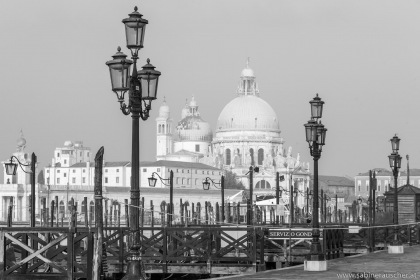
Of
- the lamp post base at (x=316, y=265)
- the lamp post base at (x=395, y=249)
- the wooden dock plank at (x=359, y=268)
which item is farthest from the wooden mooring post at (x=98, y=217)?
the lamp post base at (x=395, y=249)

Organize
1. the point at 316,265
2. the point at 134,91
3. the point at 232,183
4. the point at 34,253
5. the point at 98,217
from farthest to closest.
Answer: the point at 232,183
the point at 316,265
the point at 34,253
the point at 98,217
the point at 134,91

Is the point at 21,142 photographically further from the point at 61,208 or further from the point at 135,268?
the point at 135,268

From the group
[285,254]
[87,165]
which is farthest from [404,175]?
[285,254]

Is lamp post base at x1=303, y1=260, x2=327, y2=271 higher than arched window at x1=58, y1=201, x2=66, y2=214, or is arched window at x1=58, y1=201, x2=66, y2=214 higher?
arched window at x1=58, y1=201, x2=66, y2=214

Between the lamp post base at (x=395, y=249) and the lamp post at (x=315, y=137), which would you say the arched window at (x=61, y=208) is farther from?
the lamp post at (x=315, y=137)

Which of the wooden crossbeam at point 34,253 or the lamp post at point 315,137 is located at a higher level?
the lamp post at point 315,137

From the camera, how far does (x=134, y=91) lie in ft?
62.4

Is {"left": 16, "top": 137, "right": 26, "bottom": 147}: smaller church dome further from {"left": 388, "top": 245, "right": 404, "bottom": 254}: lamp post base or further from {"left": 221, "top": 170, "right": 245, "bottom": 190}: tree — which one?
{"left": 388, "top": 245, "right": 404, "bottom": 254}: lamp post base

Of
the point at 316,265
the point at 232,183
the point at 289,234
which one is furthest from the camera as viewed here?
the point at 232,183

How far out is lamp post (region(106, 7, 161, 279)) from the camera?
18.8 m

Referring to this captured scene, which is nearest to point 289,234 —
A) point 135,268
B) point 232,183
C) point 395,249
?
point 395,249

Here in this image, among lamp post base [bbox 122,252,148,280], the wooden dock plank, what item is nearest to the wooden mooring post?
lamp post base [bbox 122,252,148,280]

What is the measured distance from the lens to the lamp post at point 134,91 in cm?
1880

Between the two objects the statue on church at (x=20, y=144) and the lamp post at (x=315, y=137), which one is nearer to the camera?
the lamp post at (x=315, y=137)
